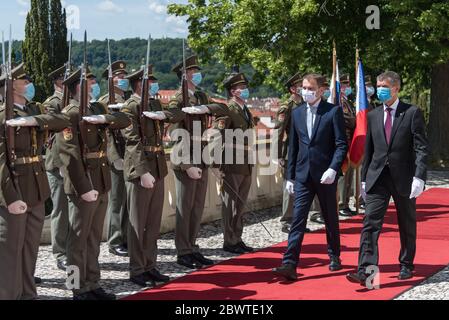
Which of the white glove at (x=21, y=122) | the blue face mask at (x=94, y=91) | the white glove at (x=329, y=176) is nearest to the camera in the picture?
the white glove at (x=21, y=122)

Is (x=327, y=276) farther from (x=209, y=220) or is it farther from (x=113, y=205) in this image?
(x=209, y=220)

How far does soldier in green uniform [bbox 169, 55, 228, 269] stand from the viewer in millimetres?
8812

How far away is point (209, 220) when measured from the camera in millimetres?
11922

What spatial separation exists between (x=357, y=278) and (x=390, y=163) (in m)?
1.14

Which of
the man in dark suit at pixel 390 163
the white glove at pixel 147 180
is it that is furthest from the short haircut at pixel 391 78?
the white glove at pixel 147 180

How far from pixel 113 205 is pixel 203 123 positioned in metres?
1.55

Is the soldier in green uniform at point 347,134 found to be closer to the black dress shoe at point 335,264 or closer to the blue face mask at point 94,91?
the black dress shoe at point 335,264

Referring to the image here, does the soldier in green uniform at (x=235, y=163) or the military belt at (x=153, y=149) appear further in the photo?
the soldier in green uniform at (x=235, y=163)

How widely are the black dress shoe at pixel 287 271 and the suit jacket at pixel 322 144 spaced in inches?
34.1

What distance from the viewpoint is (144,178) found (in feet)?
25.9

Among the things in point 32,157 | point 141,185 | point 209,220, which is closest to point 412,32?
point 209,220

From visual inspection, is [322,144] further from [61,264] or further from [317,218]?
[317,218]

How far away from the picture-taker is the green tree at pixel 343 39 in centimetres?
1905

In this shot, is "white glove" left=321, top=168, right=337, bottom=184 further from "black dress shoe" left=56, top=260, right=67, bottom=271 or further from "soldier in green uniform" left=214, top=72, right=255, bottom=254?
"black dress shoe" left=56, top=260, right=67, bottom=271
